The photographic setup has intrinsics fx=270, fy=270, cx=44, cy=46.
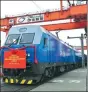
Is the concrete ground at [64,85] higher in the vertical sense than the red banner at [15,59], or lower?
lower

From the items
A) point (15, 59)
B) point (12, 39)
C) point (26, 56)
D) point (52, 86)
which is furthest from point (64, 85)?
point (12, 39)

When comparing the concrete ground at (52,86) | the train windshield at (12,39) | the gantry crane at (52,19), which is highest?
the gantry crane at (52,19)

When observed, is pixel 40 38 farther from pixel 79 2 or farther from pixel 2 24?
pixel 2 24

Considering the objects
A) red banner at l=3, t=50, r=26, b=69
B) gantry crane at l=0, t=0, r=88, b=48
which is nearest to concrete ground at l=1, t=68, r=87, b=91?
red banner at l=3, t=50, r=26, b=69

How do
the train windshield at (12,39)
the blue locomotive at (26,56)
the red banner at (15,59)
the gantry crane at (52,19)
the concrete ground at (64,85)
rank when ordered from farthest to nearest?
the gantry crane at (52,19), the train windshield at (12,39), the blue locomotive at (26,56), the red banner at (15,59), the concrete ground at (64,85)

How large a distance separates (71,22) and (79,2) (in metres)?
3.67

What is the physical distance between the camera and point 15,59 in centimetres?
1323

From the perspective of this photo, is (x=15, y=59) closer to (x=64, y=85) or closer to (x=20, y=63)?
(x=20, y=63)

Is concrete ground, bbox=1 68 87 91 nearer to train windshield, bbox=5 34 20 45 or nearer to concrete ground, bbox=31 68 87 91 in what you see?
concrete ground, bbox=31 68 87 91

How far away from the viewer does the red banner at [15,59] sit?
1307 cm

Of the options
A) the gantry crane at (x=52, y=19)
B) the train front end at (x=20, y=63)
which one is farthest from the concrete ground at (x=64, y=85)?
the gantry crane at (x=52, y=19)

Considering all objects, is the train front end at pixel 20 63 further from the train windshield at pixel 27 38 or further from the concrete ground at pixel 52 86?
the concrete ground at pixel 52 86

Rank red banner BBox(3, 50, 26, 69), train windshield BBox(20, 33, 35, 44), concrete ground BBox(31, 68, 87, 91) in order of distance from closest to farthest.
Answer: concrete ground BBox(31, 68, 87, 91), red banner BBox(3, 50, 26, 69), train windshield BBox(20, 33, 35, 44)

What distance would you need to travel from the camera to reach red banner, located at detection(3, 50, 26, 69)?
13070 millimetres
